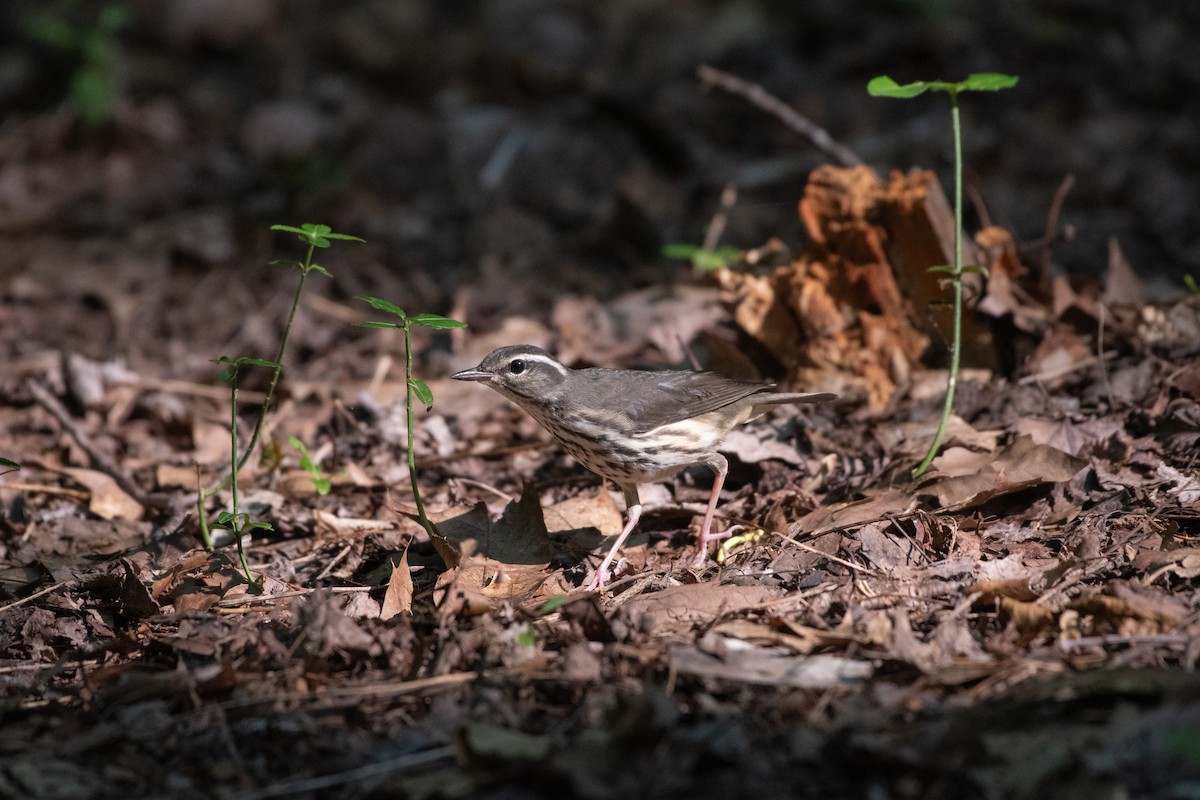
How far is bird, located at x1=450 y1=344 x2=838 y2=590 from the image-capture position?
5.38m

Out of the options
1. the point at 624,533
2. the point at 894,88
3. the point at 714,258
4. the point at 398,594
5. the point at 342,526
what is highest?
the point at 894,88

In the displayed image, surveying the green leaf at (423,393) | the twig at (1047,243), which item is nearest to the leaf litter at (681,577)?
the twig at (1047,243)

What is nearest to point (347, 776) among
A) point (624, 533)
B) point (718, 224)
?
point (624, 533)

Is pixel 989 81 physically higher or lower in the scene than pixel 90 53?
higher

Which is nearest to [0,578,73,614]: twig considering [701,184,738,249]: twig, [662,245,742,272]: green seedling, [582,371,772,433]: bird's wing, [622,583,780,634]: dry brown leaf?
[622,583,780,634]: dry brown leaf

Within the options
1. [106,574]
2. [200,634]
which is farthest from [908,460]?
[106,574]

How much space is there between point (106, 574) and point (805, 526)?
3.05 m

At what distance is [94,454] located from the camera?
632 cm

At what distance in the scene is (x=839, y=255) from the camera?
6.38 meters

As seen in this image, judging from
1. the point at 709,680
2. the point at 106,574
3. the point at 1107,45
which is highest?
the point at 1107,45

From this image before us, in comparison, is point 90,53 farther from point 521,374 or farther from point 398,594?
point 398,594

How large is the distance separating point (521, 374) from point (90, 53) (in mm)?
7407

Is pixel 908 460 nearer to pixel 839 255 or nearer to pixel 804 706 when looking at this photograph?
pixel 839 255

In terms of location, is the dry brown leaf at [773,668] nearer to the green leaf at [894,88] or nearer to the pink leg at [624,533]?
the pink leg at [624,533]
